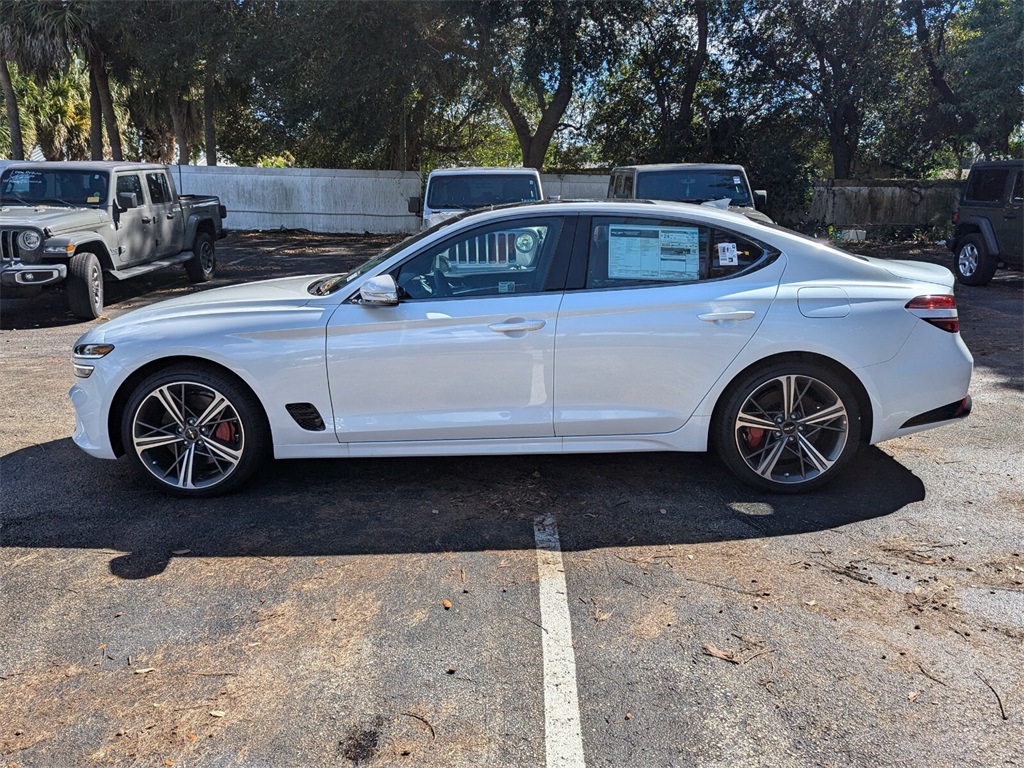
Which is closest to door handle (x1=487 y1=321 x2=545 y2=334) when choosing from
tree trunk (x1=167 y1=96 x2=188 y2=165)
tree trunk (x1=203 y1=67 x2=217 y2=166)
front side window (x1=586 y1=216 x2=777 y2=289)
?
front side window (x1=586 y1=216 x2=777 y2=289)

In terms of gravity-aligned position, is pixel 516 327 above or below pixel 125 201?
below

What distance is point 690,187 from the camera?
470 inches

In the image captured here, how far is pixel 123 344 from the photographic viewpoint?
15.6 feet

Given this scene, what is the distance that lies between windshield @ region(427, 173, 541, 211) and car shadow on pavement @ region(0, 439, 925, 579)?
6.77 meters

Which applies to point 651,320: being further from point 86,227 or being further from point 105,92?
point 105,92

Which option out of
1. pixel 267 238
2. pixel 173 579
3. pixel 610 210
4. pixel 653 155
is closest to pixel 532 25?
pixel 653 155

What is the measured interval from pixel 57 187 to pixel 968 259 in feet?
43.3

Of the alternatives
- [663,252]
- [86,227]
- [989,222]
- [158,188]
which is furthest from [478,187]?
[989,222]

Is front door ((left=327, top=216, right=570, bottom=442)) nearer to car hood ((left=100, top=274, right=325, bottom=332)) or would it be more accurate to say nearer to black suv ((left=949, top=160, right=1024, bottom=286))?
car hood ((left=100, top=274, right=325, bottom=332))

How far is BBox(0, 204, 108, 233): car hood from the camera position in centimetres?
1006

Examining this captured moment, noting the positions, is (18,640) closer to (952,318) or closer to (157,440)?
(157,440)

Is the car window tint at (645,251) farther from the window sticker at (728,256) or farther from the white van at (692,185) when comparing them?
the white van at (692,185)

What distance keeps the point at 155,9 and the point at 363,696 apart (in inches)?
826

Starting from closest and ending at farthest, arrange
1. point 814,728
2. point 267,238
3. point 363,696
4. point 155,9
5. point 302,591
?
1. point 814,728
2. point 363,696
3. point 302,591
4. point 155,9
5. point 267,238
